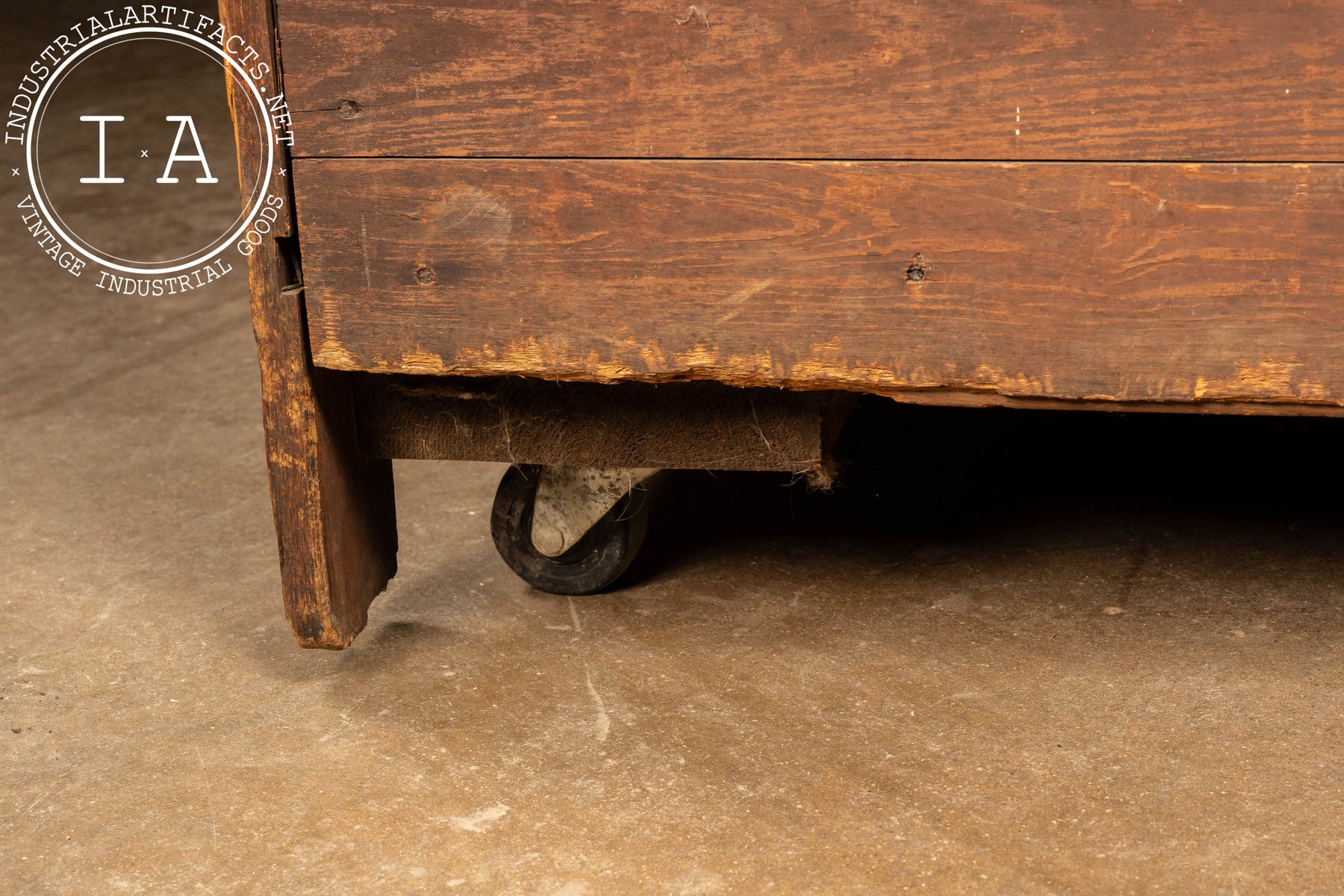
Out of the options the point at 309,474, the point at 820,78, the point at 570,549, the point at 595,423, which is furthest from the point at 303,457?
the point at 820,78

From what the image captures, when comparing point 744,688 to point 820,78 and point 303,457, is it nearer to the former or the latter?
point 303,457

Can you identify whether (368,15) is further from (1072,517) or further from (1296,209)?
(1072,517)

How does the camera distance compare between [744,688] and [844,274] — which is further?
[744,688]

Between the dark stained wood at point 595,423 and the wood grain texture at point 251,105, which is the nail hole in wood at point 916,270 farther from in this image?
the wood grain texture at point 251,105

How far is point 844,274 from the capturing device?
1383 mm

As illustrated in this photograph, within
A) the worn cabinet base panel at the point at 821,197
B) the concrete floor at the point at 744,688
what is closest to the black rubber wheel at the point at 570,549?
the concrete floor at the point at 744,688

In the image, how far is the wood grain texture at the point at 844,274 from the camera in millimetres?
1308

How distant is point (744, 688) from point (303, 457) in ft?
2.08

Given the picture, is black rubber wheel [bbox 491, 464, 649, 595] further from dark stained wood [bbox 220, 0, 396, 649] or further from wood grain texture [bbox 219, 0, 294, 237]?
wood grain texture [bbox 219, 0, 294, 237]

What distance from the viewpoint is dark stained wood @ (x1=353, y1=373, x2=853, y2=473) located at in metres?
1.62

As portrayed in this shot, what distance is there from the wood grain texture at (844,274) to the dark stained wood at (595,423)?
0.16 metres

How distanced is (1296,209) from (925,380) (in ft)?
1.31

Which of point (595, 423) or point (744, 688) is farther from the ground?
point (595, 423)

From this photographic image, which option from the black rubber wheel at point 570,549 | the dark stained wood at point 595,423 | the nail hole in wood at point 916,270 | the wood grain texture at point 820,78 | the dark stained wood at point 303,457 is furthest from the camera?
the black rubber wheel at point 570,549
